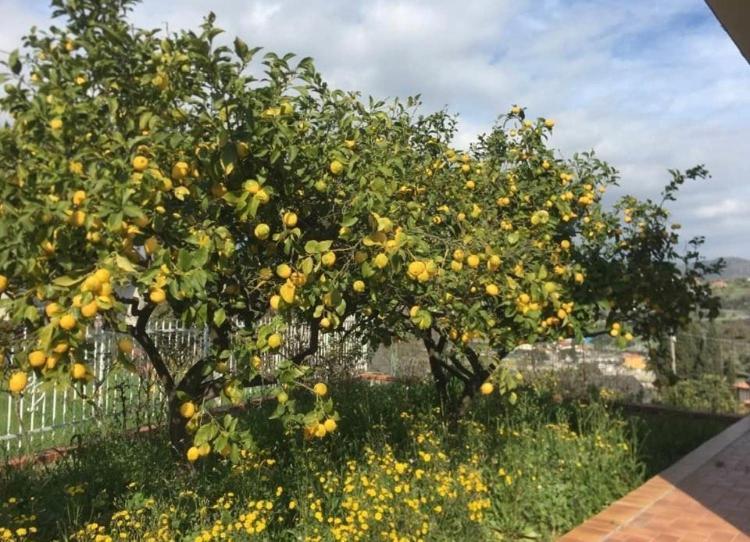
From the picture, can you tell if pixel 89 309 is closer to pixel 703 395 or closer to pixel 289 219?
pixel 289 219

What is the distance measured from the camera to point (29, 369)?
6.57 ft

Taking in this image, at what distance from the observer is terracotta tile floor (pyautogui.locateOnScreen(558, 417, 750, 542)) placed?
12.7 feet

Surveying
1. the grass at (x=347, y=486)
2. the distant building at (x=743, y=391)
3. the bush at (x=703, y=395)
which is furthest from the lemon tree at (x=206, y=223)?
the distant building at (x=743, y=391)

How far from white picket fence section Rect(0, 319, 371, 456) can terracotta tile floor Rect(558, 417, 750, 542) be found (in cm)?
218

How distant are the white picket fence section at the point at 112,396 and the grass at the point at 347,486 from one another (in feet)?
1.35

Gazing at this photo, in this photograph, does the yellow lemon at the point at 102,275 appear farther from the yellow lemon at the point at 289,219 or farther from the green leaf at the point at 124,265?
the yellow lemon at the point at 289,219

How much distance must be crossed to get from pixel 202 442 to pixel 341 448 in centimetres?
253

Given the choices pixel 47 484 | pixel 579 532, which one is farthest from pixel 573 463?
pixel 47 484

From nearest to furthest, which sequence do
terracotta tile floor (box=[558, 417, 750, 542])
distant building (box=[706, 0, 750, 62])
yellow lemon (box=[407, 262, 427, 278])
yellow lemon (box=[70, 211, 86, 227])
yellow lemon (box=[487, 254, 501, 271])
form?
yellow lemon (box=[70, 211, 86, 227]) < yellow lemon (box=[407, 262, 427, 278]) < distant building (box=[706, 0, 750, 62]) < yellow lemon (box=[487, 254, 501, 271]) < terracotta tile floor (box=[558, 417, 750, 542])

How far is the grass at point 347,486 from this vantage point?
3375mm

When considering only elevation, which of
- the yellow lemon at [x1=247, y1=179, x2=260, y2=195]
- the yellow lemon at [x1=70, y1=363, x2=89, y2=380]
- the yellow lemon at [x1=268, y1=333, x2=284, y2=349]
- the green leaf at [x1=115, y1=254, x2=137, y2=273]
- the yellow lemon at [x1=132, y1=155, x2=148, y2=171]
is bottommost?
the yellow lemon at [x1=70, y1=363, x2=89, y2=380]

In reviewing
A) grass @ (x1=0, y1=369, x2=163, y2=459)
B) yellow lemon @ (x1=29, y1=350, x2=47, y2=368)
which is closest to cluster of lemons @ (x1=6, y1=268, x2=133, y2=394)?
yellow lemon @ (x1=29, y1=350, x2=47, y2=368)

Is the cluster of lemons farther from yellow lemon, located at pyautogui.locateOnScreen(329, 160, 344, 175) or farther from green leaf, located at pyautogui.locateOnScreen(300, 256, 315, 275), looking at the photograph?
yellow lemon, located at pyautogui.locateOnScreen(329, 160, 344, 175)

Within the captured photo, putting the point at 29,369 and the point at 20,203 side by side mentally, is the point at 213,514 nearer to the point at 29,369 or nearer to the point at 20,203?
the point at 29,369
